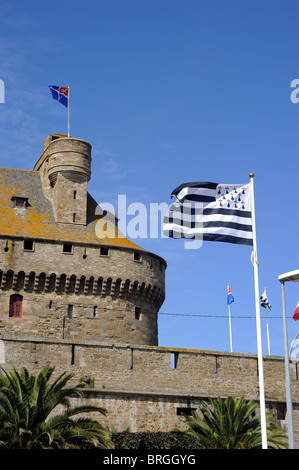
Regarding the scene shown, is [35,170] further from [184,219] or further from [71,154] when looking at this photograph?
[184,219]

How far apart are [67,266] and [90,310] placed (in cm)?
267

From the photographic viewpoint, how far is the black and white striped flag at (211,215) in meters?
22.3

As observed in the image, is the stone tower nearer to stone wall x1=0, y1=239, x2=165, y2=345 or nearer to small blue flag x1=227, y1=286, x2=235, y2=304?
stone wall x1=0, y1=239, x2=165, y2=345

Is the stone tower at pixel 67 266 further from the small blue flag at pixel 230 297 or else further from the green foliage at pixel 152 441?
the green foliage at pixel 152 441

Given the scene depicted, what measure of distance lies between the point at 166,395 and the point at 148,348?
2125 mm

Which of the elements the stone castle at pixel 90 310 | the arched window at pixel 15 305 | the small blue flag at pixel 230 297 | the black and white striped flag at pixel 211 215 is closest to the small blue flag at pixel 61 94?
the stone castle at pixel 90 310

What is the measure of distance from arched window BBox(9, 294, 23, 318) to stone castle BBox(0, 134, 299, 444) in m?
0.06

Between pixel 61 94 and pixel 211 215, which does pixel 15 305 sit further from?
pixel 211 215

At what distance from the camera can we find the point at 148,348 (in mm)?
35500

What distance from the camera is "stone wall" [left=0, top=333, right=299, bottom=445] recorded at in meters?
33.7

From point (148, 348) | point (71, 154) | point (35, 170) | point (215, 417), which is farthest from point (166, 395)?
point (35, 170)

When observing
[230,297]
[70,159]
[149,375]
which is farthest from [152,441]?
[70,159]

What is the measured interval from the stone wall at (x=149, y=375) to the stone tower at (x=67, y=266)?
847cm

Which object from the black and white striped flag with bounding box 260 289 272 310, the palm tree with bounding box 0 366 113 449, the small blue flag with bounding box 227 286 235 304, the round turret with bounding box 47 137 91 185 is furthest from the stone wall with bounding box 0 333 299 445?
the round turret with bounding box 47 137 91 185
